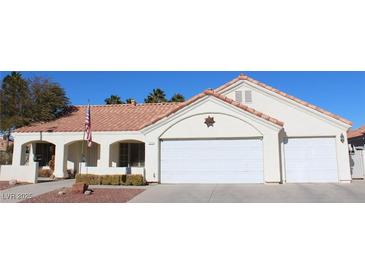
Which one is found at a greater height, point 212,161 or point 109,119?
point 109,119

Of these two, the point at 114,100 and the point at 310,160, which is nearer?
the point at 310,160

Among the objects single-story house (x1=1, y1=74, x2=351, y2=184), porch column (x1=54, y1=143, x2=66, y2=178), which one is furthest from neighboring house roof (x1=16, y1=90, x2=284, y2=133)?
single-story house (x1=1, y1=74, x2=351, y2=184)

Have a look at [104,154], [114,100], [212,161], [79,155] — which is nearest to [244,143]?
[212,161]

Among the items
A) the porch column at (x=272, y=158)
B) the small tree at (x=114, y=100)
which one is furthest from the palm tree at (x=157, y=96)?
the porch column at (x=272, y=158)

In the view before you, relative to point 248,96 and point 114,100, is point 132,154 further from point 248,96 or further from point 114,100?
point 114,100

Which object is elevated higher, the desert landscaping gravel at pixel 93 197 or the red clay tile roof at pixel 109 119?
the red clay tile roof at pixel 109 119

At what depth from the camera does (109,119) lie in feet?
66.3

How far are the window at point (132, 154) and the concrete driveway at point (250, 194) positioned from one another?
6473 mm

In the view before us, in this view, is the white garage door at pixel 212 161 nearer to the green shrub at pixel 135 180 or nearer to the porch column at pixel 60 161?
the green shrub at pixel 135 180

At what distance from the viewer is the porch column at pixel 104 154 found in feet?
57.8

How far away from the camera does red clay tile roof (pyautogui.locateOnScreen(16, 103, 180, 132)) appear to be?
1858 cm

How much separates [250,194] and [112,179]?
7.50 meters

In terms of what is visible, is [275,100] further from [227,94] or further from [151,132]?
[151,132]

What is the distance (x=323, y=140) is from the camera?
589 inches
